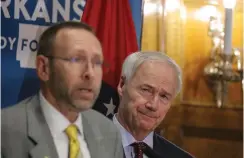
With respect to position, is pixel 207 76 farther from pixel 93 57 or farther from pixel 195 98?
pixel 93 57

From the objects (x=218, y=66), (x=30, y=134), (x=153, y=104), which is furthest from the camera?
(x=218, y=66)

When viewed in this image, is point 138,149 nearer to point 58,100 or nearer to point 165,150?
point 165,150

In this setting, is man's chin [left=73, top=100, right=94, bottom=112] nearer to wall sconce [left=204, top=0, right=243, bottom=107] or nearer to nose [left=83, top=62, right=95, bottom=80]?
nose [left=83, top=62, right=95, bottom=80]

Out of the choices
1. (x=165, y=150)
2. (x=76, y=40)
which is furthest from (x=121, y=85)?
(x=76, y=40)

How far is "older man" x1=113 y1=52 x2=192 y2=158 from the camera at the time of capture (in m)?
0.86

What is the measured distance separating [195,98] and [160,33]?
11.1 inches

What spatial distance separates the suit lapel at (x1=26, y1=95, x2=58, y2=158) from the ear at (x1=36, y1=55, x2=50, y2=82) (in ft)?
0.14

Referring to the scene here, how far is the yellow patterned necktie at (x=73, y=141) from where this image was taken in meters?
0.67

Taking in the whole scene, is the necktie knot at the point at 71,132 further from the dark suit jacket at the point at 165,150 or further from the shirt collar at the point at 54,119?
the dark suit jacket at the point at 165,150

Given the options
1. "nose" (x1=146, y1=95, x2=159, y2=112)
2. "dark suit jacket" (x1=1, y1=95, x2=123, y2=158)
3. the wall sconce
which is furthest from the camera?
the wall sconce

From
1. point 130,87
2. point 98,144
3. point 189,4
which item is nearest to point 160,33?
point 189,4

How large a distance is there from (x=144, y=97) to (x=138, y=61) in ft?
0.24

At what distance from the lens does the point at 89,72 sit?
25.9 inches

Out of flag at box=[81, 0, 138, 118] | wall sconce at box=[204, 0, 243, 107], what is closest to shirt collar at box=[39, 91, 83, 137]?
flag at box=[81, 0, 138, 118]
